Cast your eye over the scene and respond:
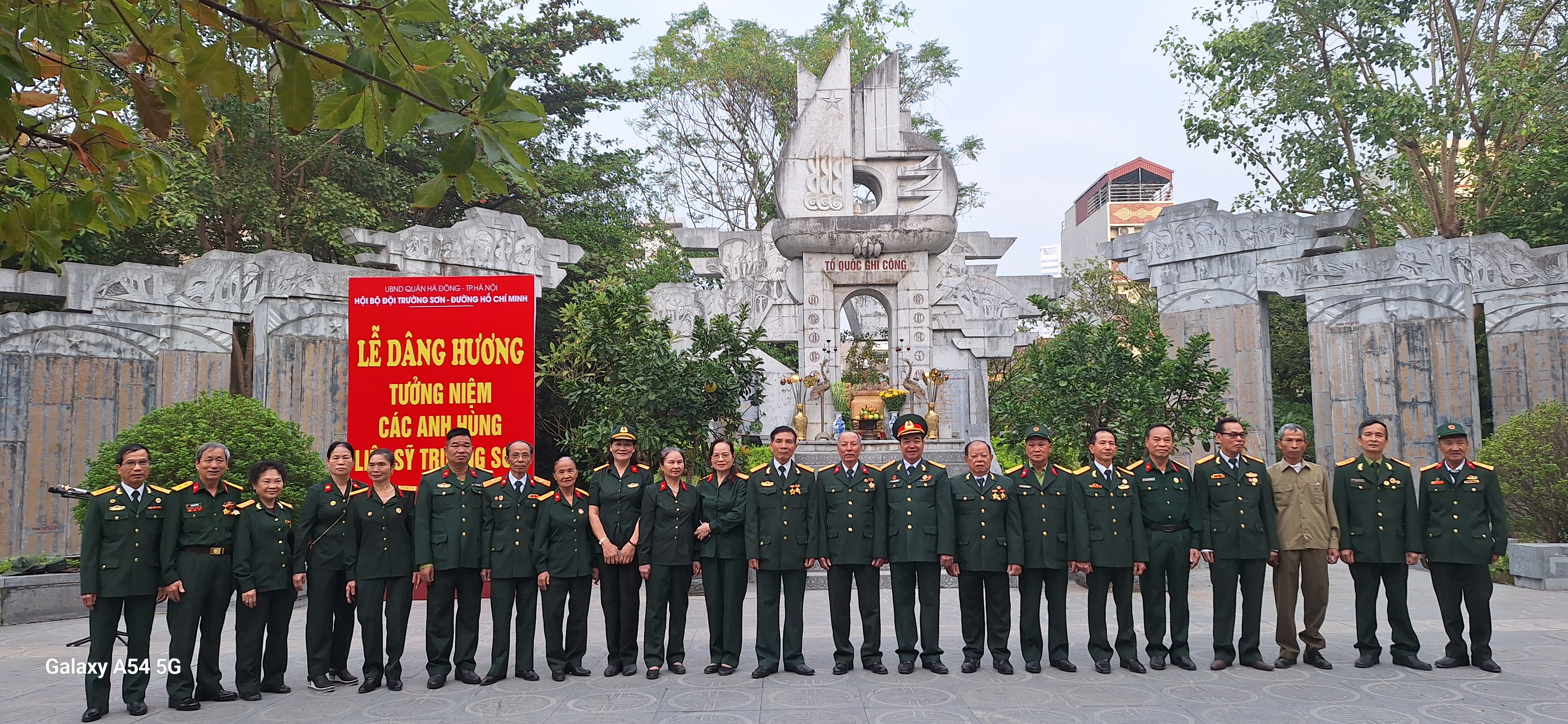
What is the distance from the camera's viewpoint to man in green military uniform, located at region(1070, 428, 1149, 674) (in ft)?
19.8

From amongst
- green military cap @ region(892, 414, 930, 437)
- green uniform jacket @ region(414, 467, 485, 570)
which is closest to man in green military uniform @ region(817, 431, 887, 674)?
green military cap @ region(892, 414, 930, 437)

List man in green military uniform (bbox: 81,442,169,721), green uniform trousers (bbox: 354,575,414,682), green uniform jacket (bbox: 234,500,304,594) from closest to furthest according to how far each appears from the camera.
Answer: man in green military uniform (bbox: 81,442,169,721) < green uniform jacket (bbox: 234,500,304,594) < green uniform trousers (bbox: 354,575,414,682)

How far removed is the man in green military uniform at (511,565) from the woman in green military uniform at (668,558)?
67 cm

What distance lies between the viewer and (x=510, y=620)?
19.9ft

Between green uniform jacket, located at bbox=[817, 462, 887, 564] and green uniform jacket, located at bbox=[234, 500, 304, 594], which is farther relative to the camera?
green uniform jacket, located at bbox=[817, 462, 887, 564]

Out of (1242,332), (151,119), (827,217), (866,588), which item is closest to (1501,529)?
(866,588)

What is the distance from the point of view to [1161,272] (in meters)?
16.2

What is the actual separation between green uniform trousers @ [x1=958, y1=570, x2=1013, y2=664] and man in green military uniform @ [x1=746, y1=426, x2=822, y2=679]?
94cm

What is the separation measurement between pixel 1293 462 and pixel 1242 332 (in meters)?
9.83

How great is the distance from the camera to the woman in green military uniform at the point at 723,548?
241 inches

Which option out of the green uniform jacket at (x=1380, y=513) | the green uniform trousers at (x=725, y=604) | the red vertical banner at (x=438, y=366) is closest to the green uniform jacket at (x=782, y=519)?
the green uniform trousers at (x=725, y=604)

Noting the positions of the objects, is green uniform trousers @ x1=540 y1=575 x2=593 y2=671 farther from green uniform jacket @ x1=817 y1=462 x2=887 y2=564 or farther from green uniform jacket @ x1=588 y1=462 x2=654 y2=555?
green uniform jacket @ x1=817 y1=462 x2=887 y2=564

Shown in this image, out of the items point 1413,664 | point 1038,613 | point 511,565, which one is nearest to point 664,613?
point 511,565

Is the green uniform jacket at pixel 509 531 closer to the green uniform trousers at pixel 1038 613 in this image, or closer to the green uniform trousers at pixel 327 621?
the green uniform trousers at pixel 327 621
